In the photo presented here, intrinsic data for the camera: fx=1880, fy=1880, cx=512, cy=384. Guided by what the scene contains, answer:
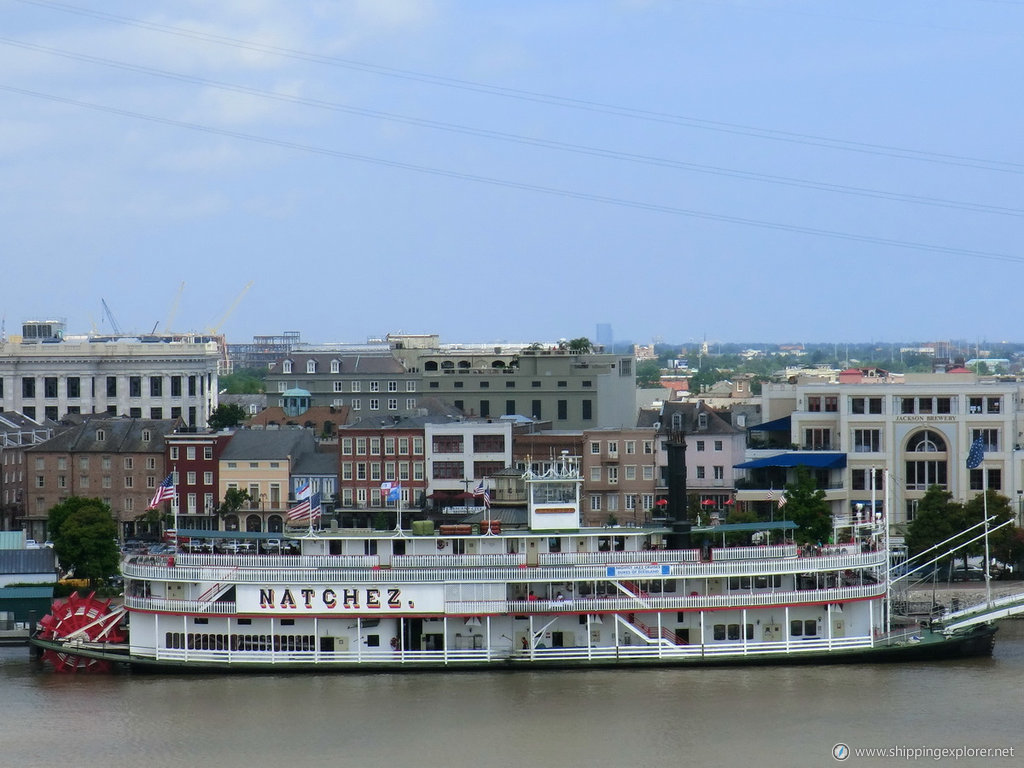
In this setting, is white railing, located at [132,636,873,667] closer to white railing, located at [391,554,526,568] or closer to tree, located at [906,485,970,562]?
white railing, located at [391,554,526,568]

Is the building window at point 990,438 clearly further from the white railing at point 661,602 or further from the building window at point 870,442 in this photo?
the white railing at point 661,602

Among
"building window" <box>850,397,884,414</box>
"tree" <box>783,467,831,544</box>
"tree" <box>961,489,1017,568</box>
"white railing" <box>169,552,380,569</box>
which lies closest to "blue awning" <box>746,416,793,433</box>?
"building window" <box>850,397,884,414</box>

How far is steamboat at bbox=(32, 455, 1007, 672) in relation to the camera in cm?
5694

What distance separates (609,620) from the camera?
5772 centimetres

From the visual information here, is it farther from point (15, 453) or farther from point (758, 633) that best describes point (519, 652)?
point (15, 453)

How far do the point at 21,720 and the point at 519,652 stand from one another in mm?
14911

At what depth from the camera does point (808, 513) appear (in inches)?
2972

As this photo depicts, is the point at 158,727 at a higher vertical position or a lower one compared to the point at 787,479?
lower

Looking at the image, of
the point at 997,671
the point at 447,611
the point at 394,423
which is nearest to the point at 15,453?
the point at 394,423

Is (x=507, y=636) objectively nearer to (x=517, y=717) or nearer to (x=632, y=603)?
(x=632, y=603)

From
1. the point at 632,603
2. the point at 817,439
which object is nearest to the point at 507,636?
the point at 632,603

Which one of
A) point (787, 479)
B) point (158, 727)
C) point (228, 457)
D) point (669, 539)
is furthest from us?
point (228, 457)

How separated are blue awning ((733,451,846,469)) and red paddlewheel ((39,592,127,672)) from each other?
36.2 meters

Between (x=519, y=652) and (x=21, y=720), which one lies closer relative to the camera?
(x=21, y=720)
